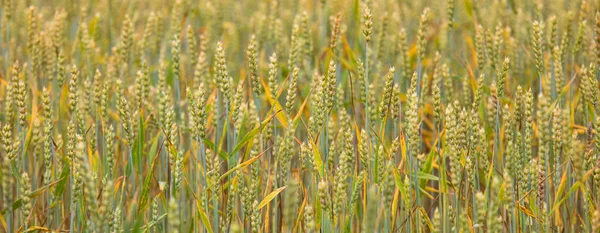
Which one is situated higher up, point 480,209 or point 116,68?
point 116,68

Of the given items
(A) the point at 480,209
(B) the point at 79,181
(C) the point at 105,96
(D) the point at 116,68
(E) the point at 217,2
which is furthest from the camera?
(E) the point at 217,2

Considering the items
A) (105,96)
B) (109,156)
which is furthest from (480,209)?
(105,96)

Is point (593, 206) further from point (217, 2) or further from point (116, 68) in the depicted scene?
point (217, 2)

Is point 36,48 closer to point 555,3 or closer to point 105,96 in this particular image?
point 105,96

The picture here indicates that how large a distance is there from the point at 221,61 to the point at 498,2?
1.95 m

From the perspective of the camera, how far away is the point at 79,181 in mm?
1887

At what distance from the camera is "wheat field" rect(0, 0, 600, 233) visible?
6.00ft

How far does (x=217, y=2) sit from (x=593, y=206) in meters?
2.05

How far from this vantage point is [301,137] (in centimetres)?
303

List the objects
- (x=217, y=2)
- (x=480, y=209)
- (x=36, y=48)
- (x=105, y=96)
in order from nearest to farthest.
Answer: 1. (x=480, y=209)
2. (x=105, y=96)
3. (x=36, y=48)
4. (x=217, y=2)

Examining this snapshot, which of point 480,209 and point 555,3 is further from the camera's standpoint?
point 555,3

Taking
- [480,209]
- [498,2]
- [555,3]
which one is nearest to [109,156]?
[480,209]

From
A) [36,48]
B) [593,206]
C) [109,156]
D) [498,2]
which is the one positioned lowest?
[593,206]

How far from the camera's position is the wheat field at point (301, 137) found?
1.83 m
